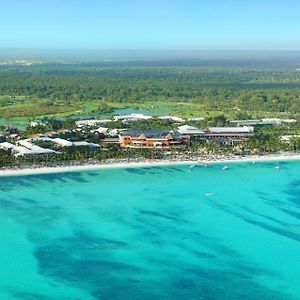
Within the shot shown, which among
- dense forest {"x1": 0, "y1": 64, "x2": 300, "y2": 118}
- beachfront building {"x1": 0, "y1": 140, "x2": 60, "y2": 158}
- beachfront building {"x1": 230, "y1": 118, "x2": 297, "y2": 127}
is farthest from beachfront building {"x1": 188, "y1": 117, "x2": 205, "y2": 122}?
beachfront building {"x1": 0, "y1": 140, "x2": 60, "y2": 158}

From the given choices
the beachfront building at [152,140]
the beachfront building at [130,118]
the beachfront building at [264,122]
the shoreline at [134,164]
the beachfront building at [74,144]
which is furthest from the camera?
the beachfront building at [130,118]

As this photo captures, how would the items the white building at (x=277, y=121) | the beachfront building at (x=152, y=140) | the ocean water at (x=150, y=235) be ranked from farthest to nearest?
1. the white building at (x=277, y=121)
2. the beachfront building at (x=152, y=140)
3. the ocean water at (x=150, y=235)

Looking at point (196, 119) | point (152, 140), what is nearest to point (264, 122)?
point (196, 119)

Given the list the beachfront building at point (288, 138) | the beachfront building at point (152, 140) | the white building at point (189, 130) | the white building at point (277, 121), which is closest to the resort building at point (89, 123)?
the white building at point (189, 130)

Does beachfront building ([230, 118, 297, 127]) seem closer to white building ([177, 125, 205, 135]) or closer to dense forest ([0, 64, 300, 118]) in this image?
white building ([177, 125, 205, 135])

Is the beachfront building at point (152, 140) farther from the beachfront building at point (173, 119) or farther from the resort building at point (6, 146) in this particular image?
the beachfront building at point (173, 119)


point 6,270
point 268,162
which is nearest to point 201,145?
point 268,162

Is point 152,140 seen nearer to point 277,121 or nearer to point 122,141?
point 122,141
